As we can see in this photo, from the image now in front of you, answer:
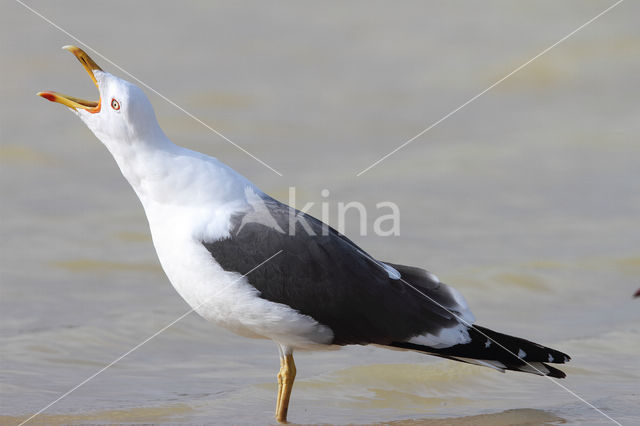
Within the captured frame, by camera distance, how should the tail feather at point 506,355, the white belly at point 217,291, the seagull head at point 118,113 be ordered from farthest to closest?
the tail feather at point 506,355 → the seagull head at point 118,113 → the white belly at point 217,291

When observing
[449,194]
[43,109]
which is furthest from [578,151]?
[43,109]

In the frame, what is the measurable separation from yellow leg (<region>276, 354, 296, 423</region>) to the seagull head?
3.97 ft

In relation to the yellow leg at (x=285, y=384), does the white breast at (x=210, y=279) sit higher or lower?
higher

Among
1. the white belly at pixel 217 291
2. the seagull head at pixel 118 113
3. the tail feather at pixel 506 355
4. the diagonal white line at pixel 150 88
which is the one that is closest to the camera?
the white belly at pixel 217 291

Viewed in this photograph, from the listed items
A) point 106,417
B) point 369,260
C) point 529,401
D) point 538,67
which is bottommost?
point 106,417

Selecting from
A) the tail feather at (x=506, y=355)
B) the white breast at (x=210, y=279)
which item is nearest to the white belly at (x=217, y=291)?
the white breast at (x=210, y=279)

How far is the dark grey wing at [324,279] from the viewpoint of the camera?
467cm

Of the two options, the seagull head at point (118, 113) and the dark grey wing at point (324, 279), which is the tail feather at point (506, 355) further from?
the seagull head at point (118, 113)

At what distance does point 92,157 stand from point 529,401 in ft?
20.3

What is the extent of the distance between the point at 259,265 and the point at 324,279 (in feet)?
1.00

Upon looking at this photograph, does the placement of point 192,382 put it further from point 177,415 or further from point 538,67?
point 538,67

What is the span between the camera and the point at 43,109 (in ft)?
37.5

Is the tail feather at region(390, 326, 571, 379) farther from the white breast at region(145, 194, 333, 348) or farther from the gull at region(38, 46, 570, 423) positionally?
the white breast at region(145, 194, 333, 348)

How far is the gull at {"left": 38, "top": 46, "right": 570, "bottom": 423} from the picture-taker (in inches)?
182
